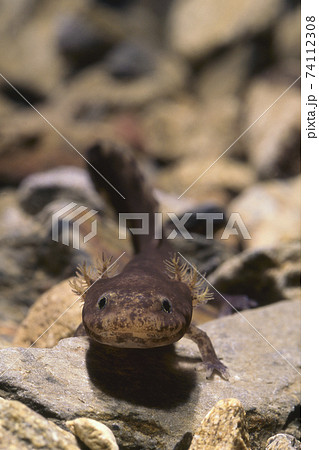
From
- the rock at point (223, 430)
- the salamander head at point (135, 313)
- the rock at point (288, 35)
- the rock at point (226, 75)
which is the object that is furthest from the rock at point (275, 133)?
the rock at point (223, 430)

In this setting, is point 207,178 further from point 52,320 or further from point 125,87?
point 125,87

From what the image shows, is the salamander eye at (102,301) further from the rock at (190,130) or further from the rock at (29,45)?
the rock at (29,45)

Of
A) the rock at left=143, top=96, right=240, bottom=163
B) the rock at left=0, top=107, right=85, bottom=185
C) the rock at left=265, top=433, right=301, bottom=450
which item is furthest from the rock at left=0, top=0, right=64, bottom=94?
the rock at left=265, top=433, right=301, bottom=450

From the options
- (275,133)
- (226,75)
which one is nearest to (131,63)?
(226,75)

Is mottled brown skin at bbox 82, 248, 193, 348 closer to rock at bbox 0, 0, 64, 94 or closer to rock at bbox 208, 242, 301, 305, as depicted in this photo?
rock at bbox 208, 242, 301, 305

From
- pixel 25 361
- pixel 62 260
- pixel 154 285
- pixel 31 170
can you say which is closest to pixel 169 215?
pixel 62 260
